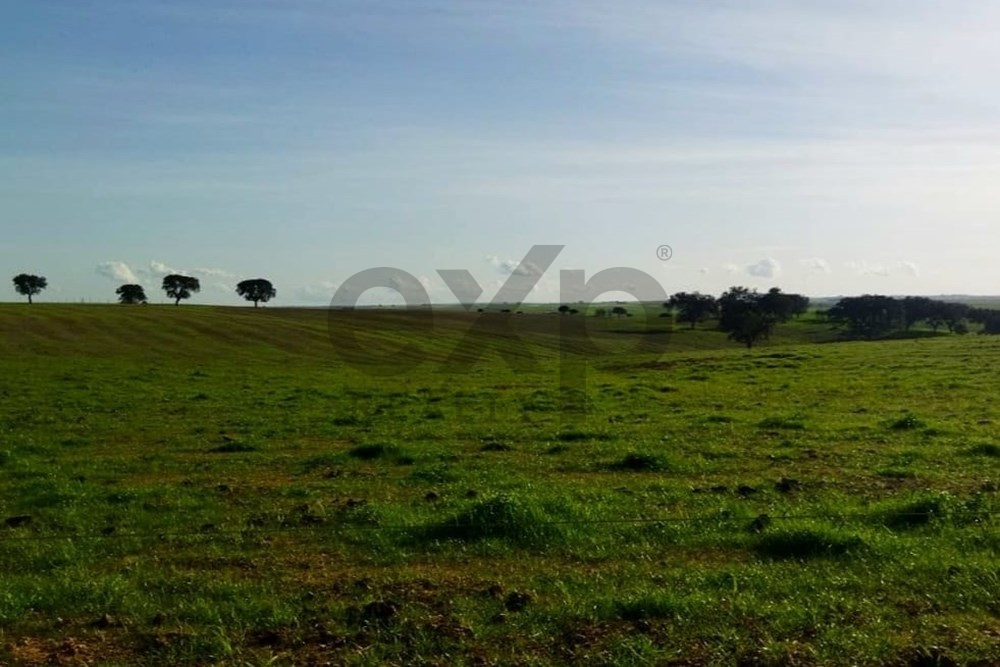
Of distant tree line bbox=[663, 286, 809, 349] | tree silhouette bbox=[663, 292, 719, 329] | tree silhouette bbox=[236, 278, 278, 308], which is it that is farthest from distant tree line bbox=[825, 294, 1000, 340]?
tree silhouette bbox=[236, 278, 278, 308]

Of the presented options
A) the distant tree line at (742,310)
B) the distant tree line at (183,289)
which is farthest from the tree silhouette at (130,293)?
the distant tree line at (742,310)

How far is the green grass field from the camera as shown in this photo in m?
7.43

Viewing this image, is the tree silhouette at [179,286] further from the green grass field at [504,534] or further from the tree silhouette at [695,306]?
the green grass field at [504,534]

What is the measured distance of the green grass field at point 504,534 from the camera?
24.4 ft

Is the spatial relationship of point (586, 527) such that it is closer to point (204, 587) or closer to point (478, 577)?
point (478, 577)

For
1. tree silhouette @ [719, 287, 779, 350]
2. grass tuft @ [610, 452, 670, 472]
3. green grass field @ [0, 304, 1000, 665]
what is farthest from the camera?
tree silhouette @ [719, 287, 779, 350]

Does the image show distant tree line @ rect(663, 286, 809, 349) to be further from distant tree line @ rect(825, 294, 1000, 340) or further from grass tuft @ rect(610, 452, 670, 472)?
grass tuft @ rect(610, 452, 670, 472)

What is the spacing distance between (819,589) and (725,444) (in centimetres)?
1045

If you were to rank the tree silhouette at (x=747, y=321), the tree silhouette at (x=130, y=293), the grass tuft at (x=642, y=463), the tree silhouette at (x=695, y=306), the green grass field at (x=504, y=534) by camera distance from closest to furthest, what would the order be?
the green grass field at (x=504, y=534)
the grass tuft at (x=642, y=463)
the tree silhouette at (x=747, y=321)
the tree silhouette at (x=695, y=306)
the tree silhouette at (x=130, y=293)

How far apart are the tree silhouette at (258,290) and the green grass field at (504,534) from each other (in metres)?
121

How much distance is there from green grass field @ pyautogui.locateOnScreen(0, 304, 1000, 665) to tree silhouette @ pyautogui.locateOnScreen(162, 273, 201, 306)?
124 metres

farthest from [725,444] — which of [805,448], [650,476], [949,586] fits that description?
[949,586]

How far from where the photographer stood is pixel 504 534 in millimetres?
10562

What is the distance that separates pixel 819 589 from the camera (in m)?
8.51
